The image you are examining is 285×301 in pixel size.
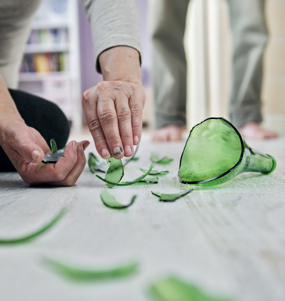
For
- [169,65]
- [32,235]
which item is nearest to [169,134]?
[169,65]

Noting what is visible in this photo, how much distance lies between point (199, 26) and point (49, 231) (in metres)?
3.20

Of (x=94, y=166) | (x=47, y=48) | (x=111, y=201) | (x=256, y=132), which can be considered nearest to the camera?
(x=111, y=201)

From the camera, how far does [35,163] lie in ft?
2.10

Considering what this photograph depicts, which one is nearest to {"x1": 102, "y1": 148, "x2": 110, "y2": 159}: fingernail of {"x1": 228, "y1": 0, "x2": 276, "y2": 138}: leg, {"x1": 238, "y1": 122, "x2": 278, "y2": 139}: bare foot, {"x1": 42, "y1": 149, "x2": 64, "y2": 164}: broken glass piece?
{"x1": 42, "y1": 149, "x2": 64, "y2": 164}: broken glass piece

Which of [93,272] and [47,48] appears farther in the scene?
[47,48]

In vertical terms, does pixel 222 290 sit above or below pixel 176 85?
above

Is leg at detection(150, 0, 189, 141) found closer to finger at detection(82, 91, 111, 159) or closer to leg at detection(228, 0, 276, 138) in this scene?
leg at detection(228, 0, 276, 138)

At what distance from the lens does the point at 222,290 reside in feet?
0.88

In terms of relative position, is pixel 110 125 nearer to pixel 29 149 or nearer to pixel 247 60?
pixel 29 149

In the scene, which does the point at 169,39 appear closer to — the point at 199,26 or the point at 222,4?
the point at 222,4

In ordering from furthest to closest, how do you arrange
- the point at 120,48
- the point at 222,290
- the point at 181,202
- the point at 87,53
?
the point at 87,53
the point at 120,48
the point at 181,202
the point at 222,290

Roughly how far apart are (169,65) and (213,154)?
1.34 meters

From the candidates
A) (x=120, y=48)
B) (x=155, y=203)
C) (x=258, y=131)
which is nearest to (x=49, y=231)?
(x=155, y=203)

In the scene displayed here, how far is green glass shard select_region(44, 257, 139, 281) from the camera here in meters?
0.29
